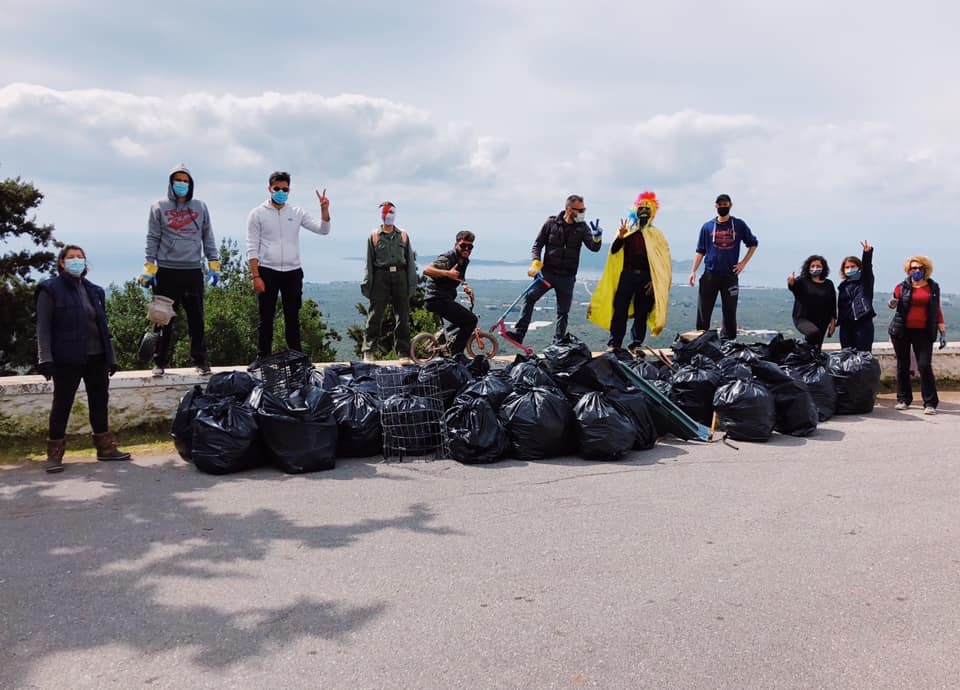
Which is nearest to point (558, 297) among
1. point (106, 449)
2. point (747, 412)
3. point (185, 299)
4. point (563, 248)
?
point (563, 248)

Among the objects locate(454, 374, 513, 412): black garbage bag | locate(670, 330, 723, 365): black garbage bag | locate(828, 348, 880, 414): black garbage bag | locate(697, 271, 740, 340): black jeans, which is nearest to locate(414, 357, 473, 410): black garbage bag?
locate(454, 374, 513, 412): black garbage bag

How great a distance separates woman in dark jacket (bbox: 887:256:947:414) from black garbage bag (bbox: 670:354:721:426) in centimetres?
246

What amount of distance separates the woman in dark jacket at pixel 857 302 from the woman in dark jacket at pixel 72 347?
25.9 feet

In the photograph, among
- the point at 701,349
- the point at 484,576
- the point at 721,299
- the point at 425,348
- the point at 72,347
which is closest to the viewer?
the point at 484,576

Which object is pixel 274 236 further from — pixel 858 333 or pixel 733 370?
pixel 858 333

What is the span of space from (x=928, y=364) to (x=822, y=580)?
18.4 feet

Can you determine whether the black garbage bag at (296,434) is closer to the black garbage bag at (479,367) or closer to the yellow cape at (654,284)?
the black garbage bag at (479,367)

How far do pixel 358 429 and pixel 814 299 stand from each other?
19.1 ft

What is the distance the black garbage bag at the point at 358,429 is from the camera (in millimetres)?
6152

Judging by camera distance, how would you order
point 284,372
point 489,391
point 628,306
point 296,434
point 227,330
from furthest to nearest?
point 227,330 → point 628,306 → point 284,372 → point 489,391 → point 296,434

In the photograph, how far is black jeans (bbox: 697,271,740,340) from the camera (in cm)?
905

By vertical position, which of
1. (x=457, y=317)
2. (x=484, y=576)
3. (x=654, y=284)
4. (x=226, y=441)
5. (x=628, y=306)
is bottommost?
(x=484, y=576)

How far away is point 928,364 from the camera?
8164 millimetres

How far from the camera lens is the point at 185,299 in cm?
711
